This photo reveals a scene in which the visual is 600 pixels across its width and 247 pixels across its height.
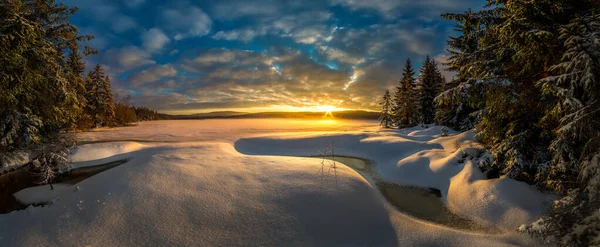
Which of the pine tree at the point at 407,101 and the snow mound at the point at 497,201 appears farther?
the pine tree at the point at 407,101

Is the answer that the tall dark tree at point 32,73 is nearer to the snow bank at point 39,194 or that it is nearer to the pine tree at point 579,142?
the snow bank at point 39,194

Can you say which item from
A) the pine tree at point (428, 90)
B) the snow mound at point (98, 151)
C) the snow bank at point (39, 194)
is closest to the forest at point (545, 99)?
the snow bank at point (39, 194)

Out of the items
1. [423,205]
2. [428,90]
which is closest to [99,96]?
[423,205]

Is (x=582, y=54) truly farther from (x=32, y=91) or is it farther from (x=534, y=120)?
(x=32, y=91)

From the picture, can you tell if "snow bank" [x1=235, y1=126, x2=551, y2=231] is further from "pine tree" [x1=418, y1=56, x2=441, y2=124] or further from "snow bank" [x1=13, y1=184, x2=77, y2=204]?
"pine tree" [x1=418, y1=56, x2=441, y2=124]

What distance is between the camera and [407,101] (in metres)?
35.8

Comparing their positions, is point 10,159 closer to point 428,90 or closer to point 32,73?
point 32,73

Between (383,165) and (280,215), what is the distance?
9.85 metres

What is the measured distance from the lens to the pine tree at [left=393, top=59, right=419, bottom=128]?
35.2 metres

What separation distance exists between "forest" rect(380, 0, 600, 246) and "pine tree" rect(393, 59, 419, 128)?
28511 millimetres

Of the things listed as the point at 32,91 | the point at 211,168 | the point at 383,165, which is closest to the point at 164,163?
the point at 211,168

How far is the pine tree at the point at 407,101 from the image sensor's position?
35.2 metres

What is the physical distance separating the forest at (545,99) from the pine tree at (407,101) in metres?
28.5

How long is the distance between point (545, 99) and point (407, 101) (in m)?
31.9
